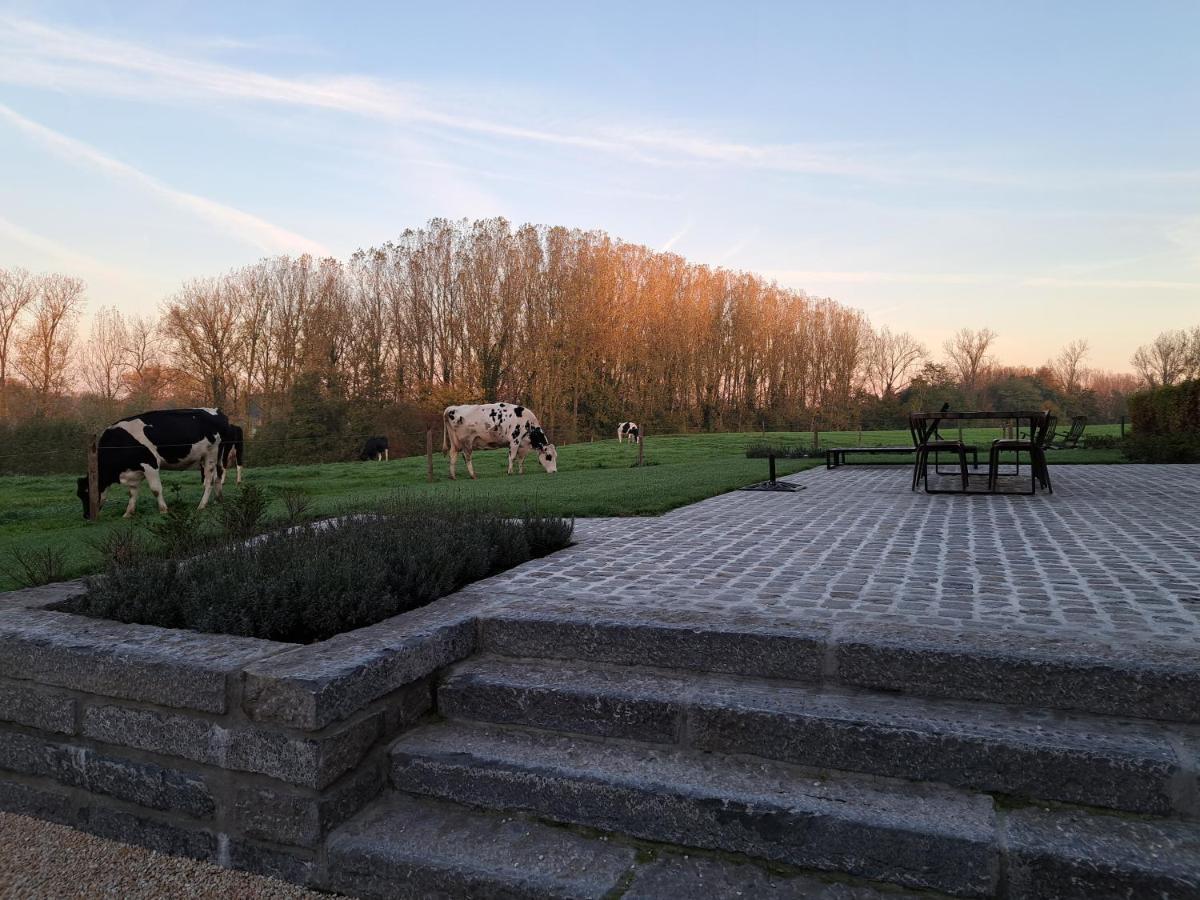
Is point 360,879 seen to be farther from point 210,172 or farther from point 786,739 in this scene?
point 210,172

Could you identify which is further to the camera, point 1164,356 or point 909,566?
point 1164,356

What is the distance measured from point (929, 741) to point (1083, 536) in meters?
4.54

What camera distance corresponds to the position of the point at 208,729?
99.3 inches

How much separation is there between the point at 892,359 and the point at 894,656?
4676 centimetres

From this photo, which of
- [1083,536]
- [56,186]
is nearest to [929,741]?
[1083,536]

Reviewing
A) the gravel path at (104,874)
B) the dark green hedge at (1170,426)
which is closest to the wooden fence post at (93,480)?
the gravel path at (104,874)

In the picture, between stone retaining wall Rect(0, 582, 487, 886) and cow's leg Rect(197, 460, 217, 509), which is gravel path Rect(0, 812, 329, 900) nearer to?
stone retaining wall Rect(0, 582, 487, 886)

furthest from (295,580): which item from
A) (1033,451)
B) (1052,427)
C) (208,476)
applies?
(1052,427)

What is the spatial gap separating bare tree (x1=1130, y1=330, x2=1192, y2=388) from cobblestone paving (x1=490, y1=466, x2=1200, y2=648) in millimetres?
35987

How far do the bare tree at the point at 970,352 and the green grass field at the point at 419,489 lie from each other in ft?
96.5

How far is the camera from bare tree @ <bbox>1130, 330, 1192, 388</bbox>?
3688 centimetres

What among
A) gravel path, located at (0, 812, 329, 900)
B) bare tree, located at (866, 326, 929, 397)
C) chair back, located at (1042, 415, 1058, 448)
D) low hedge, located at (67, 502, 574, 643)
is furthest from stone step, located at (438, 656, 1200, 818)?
bare tree, located at (866, 326, 929, 397)

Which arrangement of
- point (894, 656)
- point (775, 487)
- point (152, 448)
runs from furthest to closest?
point (775, 487)
point (152, 448)
point (894, 656)

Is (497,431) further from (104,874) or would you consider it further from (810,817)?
(810,817)
